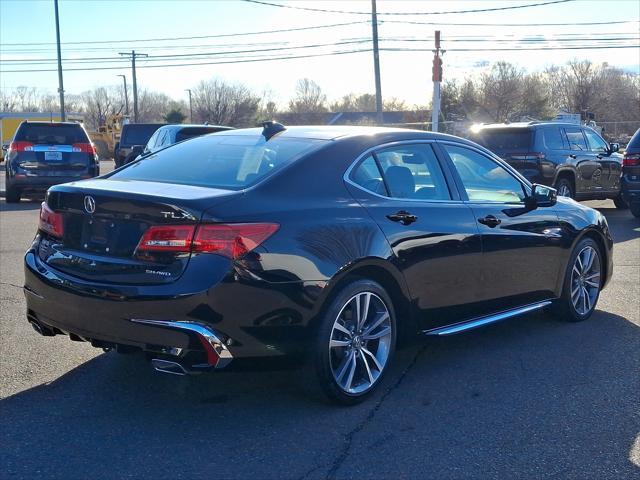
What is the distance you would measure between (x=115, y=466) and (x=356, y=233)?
5.90 ft

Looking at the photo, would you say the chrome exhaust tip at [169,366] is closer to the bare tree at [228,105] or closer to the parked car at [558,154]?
the parked car at [558,154]

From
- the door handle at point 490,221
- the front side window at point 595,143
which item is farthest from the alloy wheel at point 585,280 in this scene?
the front side window at point 595,143

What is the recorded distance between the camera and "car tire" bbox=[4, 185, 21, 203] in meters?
16.5

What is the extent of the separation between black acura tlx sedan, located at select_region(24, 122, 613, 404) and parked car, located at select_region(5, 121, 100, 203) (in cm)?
1190

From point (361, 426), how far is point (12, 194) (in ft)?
47.9

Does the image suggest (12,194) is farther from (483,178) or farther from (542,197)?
(542,197)

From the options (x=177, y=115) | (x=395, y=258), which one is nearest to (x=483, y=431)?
(x=395, y=258)

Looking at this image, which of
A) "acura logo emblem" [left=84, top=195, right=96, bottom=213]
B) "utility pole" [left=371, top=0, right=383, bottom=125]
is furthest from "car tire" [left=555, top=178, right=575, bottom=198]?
"utility pole" [left=371, top=0, right=383, bottom=125]

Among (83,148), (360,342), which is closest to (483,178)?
(360,342)

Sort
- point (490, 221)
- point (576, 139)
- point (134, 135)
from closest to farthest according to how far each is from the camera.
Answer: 1. point (490, 221)
2. point (576, 139)
3. point (134, 135)

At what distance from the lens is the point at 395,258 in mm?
4516

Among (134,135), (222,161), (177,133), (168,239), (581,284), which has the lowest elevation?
(581,284)

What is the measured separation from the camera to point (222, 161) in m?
4.69

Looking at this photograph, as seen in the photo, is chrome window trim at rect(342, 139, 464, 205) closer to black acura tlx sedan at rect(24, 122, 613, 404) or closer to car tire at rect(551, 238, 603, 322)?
black acura tlx sedan at rect(24, 122, 613, 404)
